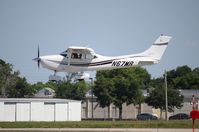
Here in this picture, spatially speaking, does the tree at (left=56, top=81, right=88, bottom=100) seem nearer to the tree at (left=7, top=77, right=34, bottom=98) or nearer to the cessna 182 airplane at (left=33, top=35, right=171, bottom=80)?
the tree at (left=7, top=77, right=34, bottom=98)

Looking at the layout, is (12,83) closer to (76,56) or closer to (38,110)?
(38,110)

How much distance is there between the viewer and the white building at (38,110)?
7188 cm

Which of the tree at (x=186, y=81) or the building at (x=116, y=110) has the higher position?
the tree at (x=186, y=81)

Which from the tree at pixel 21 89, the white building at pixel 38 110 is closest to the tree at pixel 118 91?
the white building at pixel 38 110

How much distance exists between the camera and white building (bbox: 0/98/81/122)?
71875 millimetres

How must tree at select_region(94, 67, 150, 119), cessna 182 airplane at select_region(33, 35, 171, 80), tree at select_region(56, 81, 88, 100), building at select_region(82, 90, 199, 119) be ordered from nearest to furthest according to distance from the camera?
cessna 182 airplane at select_region(33, 35, 171, 80)
tree at select_region(94, 67, 150, 119)
building at select_region(82, 90, 199, 119)
tree at select_region(56, 81, 88, 100)

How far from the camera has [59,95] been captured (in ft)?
406

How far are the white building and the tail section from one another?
2381cm

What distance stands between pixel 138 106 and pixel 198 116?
7058 cm

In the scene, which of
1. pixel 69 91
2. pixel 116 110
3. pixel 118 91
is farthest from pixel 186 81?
pixel 118 91

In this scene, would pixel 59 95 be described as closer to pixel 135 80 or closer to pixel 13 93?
pixel 13 93

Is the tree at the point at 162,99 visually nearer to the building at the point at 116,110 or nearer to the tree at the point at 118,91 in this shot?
the tree at the point at 118,91

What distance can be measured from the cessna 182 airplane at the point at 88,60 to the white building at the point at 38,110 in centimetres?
1902

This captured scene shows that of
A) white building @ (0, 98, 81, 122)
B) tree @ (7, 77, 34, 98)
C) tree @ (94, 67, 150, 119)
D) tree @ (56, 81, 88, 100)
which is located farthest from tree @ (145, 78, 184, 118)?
tree @ (7, 77, 34, 98)
